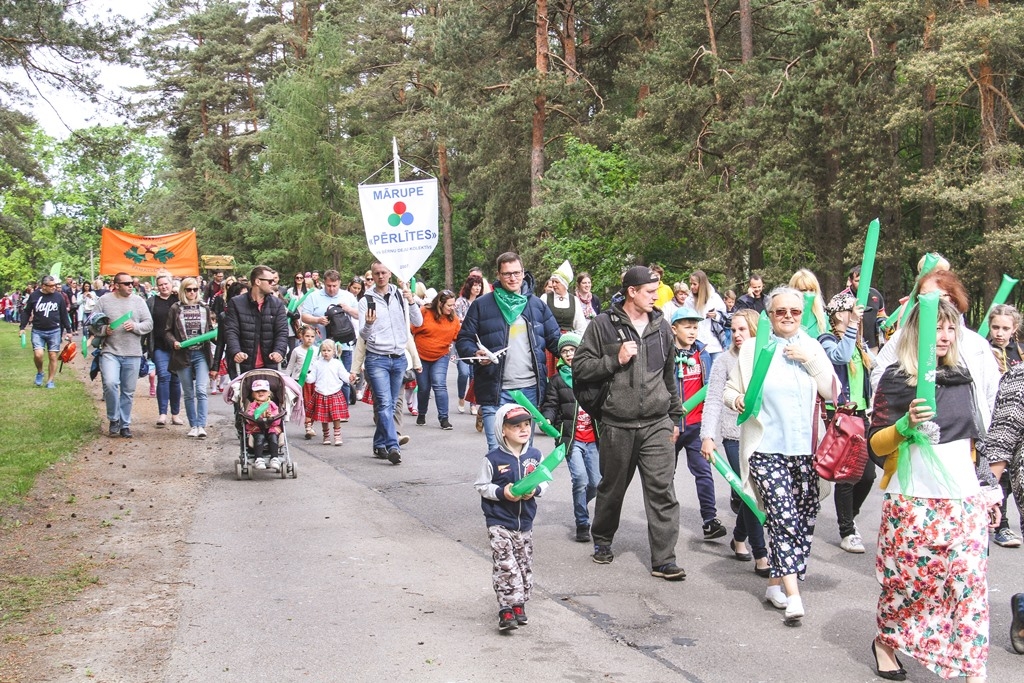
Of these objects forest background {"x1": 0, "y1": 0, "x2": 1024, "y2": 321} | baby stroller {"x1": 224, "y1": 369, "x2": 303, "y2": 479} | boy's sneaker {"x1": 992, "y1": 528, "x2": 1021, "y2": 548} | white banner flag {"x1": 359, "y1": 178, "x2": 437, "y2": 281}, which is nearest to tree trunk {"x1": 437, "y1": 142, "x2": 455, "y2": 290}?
forest background {"x1": 0, "y1": 0, "x2": 1024, "y2": 321}

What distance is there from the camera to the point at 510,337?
8641 mm

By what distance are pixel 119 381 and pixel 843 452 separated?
10332mm

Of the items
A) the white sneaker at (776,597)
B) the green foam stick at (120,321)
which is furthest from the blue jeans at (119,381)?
the white sneaker at (776,597)

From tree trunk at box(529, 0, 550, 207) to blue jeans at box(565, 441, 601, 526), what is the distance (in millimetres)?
26350

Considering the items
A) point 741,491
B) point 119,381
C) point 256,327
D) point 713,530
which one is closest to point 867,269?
point 741,491

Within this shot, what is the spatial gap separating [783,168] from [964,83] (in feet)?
23.1

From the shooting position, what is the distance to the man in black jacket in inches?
457

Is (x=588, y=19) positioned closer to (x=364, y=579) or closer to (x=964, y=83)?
(x=964, y=83)

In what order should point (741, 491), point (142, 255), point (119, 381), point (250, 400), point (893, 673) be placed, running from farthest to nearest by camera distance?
1. point (142, 255)
2. point (119, 381)
3. point (250, 400)
4. point (741, 491)
5. point (893, 673)

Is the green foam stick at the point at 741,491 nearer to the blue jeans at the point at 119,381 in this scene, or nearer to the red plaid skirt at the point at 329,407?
the red plaid skirt at the point at 329,407

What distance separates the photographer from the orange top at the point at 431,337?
14891 mm

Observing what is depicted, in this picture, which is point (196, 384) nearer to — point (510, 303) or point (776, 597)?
point (510, 303)

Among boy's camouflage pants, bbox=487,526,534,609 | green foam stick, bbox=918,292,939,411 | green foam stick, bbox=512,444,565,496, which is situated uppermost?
green foam stick, bbox=918,292,939,411

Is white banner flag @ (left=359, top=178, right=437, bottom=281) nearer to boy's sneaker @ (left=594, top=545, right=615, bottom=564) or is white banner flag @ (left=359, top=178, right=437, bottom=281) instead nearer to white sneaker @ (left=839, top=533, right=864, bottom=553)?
boy's sneaker @ (left=594, top=545, right=615, bottom=564)
